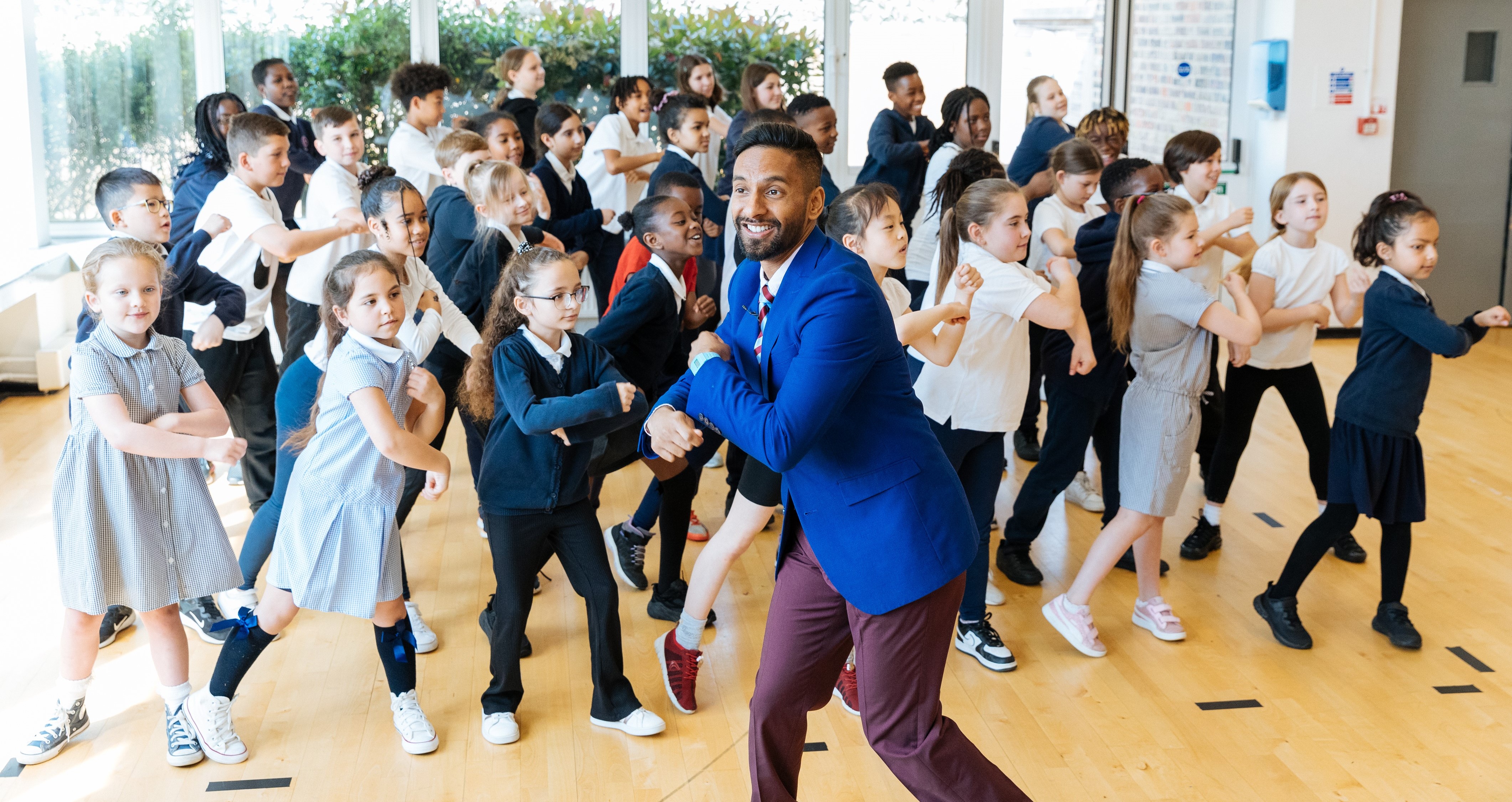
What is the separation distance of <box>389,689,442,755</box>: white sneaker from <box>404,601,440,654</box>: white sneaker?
1.41 feet

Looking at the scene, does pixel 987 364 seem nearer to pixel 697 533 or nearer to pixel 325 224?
pixel 697 533

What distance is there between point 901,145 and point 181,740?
397 centimetres

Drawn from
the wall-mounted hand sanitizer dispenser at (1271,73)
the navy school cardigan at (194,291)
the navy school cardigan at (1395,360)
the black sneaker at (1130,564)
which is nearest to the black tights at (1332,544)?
the navy school cardigan at (1395,360)

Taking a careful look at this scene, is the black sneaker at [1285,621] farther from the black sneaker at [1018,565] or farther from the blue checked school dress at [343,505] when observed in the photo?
the blue checked school dress at [343,505]

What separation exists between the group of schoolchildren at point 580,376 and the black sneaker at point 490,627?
0.02 metres

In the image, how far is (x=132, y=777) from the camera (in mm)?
2951

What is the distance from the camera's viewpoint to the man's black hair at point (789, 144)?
2076 mm

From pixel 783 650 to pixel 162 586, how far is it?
5.06ft

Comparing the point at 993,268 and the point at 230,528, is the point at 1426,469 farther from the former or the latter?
the point at 230,528

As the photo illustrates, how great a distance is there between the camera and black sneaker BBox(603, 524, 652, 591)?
4.13 meters

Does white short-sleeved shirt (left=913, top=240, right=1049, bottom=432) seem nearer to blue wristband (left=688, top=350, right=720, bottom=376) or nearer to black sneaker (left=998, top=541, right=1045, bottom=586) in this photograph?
black sneaker (left=998, top=541, right=1045, bottom=586)

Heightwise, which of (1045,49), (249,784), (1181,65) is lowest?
(249,784)

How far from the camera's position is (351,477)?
2.90 m

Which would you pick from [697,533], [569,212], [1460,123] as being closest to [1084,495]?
[697,533]
